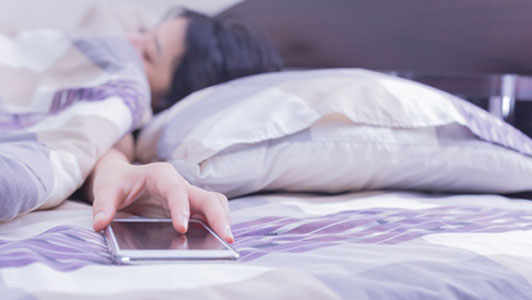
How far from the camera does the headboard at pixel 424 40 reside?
1.15m

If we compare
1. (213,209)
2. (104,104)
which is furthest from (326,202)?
(104,104)

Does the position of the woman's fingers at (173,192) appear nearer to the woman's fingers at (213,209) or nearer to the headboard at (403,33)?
the woman's fingers at (213,209)

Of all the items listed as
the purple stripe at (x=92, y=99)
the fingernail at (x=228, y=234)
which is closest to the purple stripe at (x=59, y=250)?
the fingernail at (x=228, y=234)

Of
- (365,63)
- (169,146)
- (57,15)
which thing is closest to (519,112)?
(365,63)

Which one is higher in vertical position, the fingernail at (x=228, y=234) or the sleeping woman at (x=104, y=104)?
the sleeping woman at (x=104, y=104)

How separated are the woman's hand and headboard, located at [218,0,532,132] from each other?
836mm

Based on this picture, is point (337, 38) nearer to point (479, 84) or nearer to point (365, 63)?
point (365, 63)

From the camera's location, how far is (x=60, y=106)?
0.97 m

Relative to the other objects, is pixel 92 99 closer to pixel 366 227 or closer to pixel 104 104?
pixel 104 104

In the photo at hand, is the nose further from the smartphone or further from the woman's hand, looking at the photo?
the smartphone

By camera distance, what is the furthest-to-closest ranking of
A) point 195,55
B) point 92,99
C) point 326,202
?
point 195,55 → point 92,99 → point 326,202

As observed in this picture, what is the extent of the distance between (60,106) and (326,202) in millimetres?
539

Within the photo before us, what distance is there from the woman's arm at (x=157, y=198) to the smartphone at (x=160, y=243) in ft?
0.04

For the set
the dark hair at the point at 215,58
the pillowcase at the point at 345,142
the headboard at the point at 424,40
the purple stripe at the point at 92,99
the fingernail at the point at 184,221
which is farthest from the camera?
the dark hair at the point at 215,58
